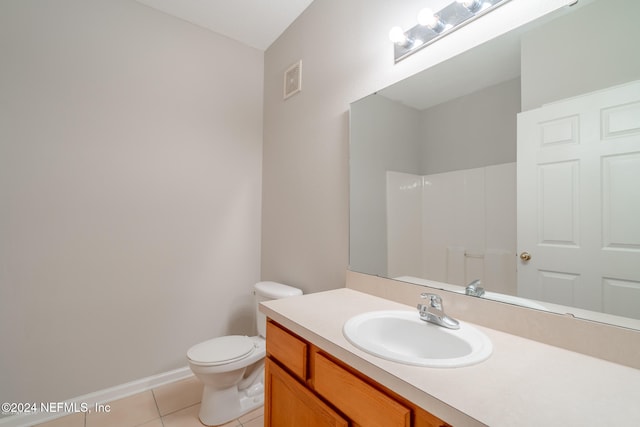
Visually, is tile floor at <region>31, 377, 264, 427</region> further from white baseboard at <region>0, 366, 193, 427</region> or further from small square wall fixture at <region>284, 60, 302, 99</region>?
small square wall fixture at <region>284, 60, 302, 99</region>

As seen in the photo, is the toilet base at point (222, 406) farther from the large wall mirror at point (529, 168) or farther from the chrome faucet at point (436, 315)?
the chrome faucet at point (436, 315)

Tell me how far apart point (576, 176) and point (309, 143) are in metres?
1.44

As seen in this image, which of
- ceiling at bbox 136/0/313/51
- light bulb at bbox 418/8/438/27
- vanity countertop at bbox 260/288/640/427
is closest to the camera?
vanity countertop at bbox 260/288/640/427

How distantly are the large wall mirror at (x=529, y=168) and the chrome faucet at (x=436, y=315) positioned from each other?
0.14 meters

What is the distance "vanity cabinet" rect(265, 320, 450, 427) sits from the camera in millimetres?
656

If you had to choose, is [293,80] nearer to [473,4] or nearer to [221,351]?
[473,4]

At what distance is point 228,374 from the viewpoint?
157cm

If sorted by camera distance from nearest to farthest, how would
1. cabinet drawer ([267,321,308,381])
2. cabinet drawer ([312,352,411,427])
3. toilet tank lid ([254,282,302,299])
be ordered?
cabinet drawer ([312,352,411,427])
cabinet drawer ([267,321,308,381])
toilet tank lid ([254,282,302,299])

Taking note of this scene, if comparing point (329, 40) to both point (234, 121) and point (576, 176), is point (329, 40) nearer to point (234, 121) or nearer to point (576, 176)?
point (234, 121)

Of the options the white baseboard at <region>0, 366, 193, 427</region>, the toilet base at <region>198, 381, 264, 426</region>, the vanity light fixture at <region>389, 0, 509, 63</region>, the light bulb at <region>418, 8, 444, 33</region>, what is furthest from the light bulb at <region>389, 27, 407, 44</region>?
the white baseboard at <region>0, 366, 193, 427</region>

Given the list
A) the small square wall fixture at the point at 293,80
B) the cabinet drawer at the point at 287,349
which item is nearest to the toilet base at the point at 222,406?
the cabinet drawer at the point at 287,349

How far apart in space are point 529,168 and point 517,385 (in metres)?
0.65

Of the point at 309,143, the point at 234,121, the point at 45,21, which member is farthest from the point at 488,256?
the point at 45,21

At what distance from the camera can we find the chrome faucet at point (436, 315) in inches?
36.7
